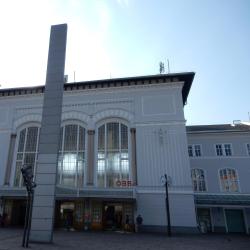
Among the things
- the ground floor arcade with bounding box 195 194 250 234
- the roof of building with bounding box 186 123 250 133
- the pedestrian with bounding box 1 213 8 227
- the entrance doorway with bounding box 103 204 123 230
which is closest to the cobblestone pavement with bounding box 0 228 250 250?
the entrance doorway with bounding box 103 204 123 230

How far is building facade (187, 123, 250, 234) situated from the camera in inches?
1109

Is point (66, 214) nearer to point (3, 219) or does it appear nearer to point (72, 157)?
point (72, 157)

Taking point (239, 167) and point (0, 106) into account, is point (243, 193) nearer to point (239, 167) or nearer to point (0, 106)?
point (239, 167)

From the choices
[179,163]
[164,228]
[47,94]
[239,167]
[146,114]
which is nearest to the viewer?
[47,94]

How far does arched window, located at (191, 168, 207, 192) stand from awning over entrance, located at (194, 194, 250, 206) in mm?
1075

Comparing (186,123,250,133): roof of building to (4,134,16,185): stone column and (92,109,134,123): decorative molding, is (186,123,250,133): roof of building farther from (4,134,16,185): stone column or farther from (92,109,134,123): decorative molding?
(4,134,16,185): stone column

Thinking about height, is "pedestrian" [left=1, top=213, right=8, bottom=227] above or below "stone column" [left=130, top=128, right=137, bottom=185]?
below

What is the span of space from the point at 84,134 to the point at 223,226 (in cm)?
1803

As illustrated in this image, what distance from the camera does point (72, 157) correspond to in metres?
27.2

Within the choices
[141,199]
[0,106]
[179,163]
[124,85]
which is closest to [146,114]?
[124,85]

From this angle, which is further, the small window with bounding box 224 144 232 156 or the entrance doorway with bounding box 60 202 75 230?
the small window with bounding box 224 144 232 156

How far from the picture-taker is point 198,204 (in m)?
27.8

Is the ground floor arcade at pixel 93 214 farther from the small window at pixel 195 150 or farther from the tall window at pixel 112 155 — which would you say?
the small window at pixel 195 150

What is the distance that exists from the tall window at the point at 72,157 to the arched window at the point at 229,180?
16128mm
